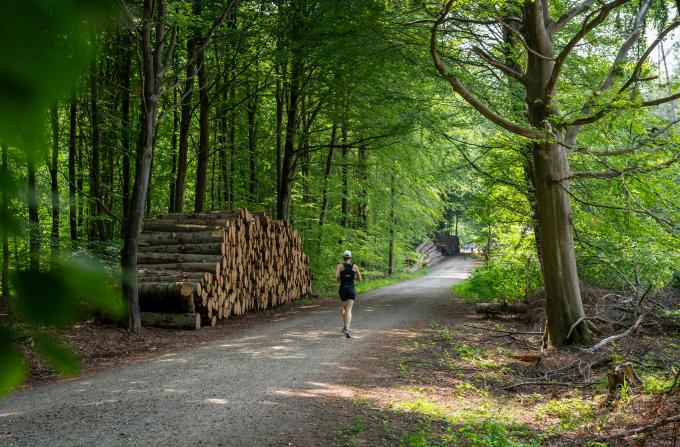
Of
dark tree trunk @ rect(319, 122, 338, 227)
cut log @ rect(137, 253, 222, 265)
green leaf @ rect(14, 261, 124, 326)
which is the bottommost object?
cut log @ rect(137, 253, 222, 265)

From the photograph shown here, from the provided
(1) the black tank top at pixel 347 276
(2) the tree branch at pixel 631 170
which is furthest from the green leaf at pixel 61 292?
(1) the black tank top at pixel 347 276

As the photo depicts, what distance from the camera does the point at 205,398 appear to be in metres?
6.70

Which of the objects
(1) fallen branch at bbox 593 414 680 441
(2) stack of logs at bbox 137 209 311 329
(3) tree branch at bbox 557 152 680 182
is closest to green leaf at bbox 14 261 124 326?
(1) fallen branch at bbox 593 414 680 441

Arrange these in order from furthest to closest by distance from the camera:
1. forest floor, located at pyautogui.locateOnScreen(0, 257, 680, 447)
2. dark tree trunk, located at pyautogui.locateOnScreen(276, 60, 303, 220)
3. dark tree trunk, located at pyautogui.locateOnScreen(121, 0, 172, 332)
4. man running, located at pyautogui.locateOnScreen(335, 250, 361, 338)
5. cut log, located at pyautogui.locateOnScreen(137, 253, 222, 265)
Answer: dark tree trunk, located at pyautogui.locateOnScreen(276, 60, 303, 220) → cut log, located at pyautogui.locateOnScreen(137, 253, 222, 265) → man running, located at pyautogui.locateOnScreen(335, 250, 361, 338) → dark tree trunk, located at pyautogui.locateOnScreen(121, 0, 172, 332) → forest floor, located at pyautogui.locateOnScreen(0, 257, 680, 447)

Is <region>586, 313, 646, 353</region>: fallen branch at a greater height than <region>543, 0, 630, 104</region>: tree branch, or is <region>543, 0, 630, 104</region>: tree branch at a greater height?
<region>543, 0, 630, 104</region>: tree branch

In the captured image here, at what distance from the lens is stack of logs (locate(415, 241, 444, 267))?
47.7m

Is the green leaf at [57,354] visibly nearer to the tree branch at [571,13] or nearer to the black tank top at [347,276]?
the black tank top at [347,276]

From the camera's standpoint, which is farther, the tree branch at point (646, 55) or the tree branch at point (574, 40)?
the tree branch at point (646, 55)

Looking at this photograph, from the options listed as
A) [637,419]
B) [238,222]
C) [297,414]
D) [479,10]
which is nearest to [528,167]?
[479,10]

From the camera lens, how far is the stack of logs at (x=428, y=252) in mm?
47662

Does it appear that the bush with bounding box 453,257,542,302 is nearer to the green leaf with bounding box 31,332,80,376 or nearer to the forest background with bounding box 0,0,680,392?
the forest background with bounding box 0,0,680,392

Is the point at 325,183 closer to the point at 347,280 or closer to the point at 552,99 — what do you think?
the point at 347,280

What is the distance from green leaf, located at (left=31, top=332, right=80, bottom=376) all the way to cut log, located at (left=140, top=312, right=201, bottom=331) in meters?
12.2

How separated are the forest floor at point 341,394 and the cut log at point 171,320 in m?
0.35
